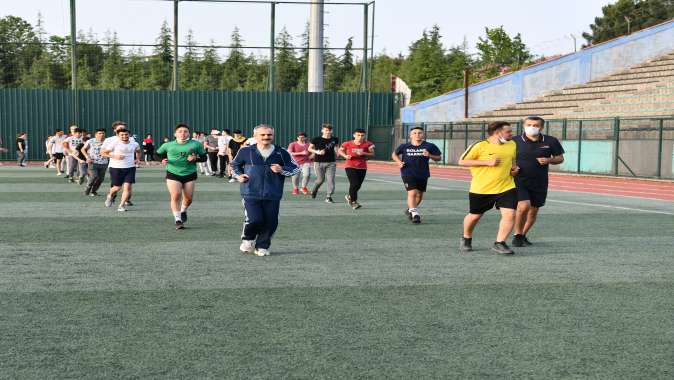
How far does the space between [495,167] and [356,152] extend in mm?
6707

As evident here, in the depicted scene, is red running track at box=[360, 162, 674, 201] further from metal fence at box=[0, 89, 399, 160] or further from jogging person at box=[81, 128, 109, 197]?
metal fence at box=[0, 89, 399, 160]

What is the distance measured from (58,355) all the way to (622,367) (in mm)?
3601

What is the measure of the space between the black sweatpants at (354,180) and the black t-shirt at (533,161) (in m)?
5.93

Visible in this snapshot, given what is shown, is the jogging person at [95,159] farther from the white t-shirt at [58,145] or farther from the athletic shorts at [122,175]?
the white t-shirt at [58,145]

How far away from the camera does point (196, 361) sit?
5.24 meters

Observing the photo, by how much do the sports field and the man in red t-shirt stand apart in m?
3.06

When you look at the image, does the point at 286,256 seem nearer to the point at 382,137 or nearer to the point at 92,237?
the point at 92,237

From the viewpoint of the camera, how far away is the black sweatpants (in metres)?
16.7

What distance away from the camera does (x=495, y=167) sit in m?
10.3

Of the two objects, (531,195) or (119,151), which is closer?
(531,195)

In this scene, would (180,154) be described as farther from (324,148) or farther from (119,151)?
(324,148)

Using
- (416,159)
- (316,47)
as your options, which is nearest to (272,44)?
(316,47)

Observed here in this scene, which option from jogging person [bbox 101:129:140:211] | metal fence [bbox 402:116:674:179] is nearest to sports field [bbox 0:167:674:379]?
jogging person [bbox 101:129:140:211]

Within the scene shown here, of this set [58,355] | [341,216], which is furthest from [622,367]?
[341,216]
